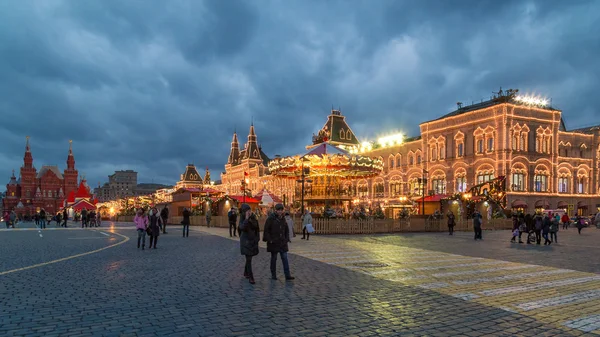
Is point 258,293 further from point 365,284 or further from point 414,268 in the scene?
point 414,268

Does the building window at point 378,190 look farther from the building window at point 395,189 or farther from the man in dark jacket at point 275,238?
the man in dark jacket at point 275,238

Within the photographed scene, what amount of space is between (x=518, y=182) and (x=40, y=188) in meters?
118

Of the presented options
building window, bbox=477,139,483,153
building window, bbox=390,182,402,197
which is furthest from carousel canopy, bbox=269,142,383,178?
building window, bbox=390,182,402,197

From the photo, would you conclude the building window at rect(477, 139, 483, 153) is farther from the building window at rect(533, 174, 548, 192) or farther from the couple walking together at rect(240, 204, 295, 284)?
the couple walking together at rect(240, 204, 295, 284)

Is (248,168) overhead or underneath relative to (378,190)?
overhead

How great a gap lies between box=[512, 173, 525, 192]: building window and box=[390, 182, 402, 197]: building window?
18.4m

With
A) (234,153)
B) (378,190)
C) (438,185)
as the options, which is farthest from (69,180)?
(438,185)

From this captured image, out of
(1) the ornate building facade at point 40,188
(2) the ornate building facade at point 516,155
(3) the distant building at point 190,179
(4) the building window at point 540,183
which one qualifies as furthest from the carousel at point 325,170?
(1) the ornate building facade at point 40,188

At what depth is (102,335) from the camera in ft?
18.7

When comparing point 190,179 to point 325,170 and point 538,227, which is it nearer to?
point 325,170

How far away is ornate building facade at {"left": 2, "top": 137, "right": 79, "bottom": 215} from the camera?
118 metres

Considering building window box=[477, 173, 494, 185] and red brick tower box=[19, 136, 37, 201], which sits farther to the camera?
red brick tower box=[19, 136, 37, 201]

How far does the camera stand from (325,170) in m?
31.4

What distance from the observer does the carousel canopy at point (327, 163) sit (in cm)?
2961
